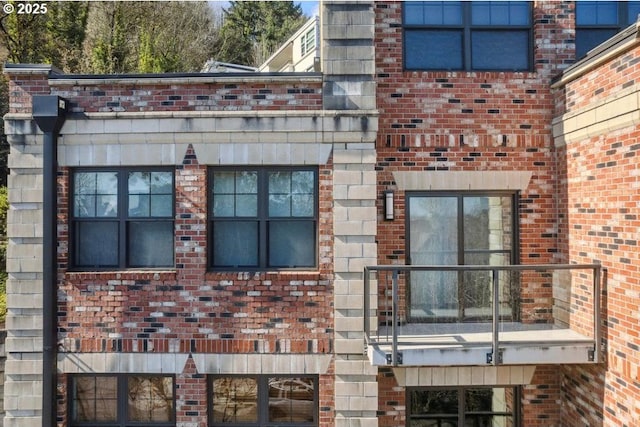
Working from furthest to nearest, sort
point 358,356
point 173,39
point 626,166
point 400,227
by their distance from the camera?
point 173,39 < point 400,227 < point 358,356 < point 626,166

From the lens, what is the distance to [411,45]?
7004 mm

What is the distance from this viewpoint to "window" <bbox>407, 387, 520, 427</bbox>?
6801mm

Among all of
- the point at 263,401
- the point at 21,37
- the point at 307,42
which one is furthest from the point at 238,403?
the point at 21,37

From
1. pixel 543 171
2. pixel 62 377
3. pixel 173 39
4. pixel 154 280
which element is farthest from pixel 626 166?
pixel 173 39

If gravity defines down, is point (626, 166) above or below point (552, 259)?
above

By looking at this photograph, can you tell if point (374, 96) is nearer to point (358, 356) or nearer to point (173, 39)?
point (358, 356)

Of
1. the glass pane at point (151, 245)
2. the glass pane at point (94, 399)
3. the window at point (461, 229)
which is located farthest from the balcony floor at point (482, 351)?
the glass pane at point (94, 399)

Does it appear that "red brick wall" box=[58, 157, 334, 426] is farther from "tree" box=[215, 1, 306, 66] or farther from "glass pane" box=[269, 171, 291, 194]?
"tree" box=[215, 1, 306, 66]

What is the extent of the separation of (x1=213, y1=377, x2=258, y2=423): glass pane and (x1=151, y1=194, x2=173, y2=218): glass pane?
7.68ft

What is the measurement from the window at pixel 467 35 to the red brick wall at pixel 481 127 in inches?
7.3

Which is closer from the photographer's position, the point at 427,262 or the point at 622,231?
the point at 622,231

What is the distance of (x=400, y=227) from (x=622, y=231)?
8.52 feet

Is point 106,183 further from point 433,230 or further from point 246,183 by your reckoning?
point 433,230

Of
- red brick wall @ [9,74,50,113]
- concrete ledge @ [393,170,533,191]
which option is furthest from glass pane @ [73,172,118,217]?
concrete ledge @ [393,170,533,191]
